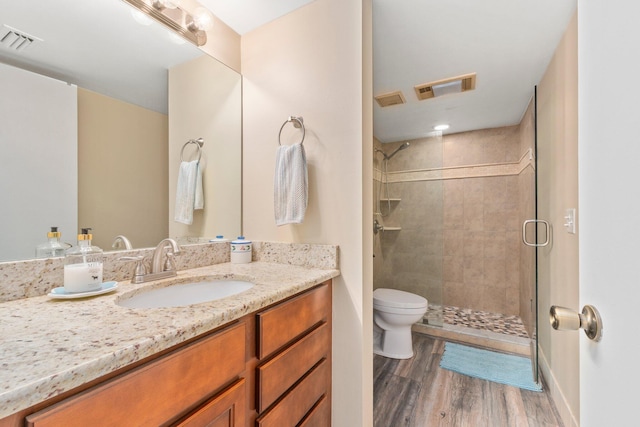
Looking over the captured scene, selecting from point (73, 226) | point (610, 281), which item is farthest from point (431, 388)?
point (73, 226)

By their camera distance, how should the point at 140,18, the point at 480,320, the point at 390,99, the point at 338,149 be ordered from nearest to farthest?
the point at 140,18, the point at 338,149, the point at 390,99, the point at 480,320

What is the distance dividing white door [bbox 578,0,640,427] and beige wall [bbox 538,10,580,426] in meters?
1.11

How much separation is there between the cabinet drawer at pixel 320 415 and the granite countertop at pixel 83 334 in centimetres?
55

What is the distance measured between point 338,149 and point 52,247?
45.8 inches

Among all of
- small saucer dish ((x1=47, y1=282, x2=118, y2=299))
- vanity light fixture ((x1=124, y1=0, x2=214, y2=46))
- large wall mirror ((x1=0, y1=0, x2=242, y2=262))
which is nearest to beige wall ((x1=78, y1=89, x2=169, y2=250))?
large wall mirror ((x1=0, y1=0, x2=242, y2=262))

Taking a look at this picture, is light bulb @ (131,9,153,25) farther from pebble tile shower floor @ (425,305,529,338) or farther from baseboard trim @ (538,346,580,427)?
pebble tile shower floor @ (425,305,529,338)

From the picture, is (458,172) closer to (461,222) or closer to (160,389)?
(461,222)

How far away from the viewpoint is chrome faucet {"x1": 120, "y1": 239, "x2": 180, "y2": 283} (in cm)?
106

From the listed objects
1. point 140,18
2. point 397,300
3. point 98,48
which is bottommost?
point 397,300

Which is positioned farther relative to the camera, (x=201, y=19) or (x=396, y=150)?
(x=396, y=150)

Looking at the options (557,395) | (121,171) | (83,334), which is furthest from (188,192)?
(557,395)

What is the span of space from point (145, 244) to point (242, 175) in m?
0.65

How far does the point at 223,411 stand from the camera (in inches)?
28.6

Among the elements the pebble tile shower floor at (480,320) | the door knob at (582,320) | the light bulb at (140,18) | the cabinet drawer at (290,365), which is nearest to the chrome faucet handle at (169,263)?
the cabinet drawer at (290,365)
